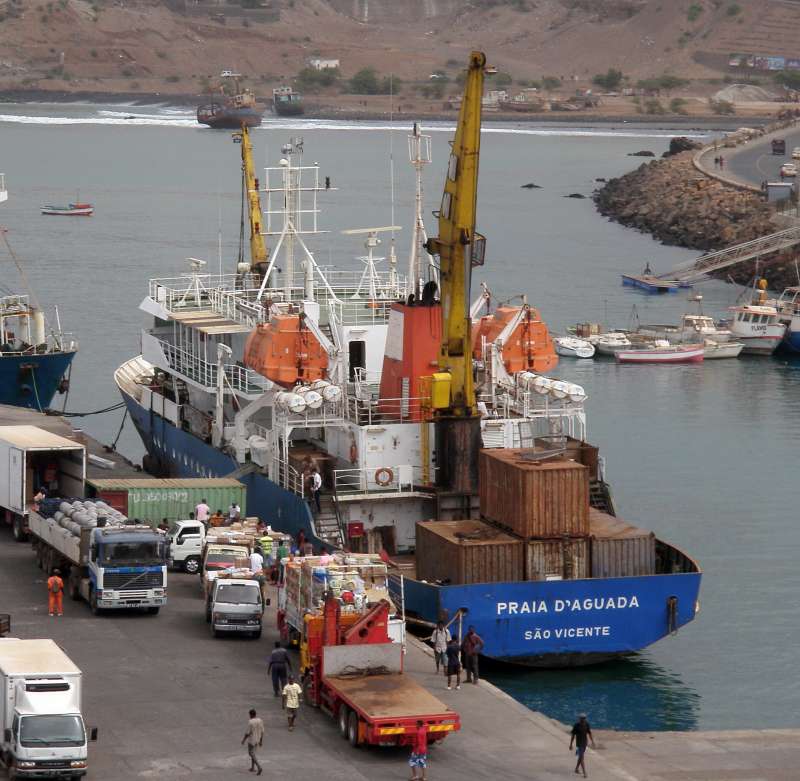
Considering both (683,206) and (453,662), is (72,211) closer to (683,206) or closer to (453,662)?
(683,206)

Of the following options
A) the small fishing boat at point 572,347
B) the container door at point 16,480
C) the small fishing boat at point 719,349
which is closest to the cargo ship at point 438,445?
the container door at point 16,480

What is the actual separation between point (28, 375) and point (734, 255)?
196 feet

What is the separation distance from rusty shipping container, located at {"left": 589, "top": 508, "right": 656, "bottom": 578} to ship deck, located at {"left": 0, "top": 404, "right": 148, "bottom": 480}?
645 inches

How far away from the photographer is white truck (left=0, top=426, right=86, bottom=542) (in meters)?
43.4

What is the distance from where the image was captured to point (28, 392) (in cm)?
6531

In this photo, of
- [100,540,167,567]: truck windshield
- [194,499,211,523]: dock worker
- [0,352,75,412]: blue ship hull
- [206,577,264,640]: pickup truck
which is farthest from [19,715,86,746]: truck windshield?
[0,352,75,412]: blue ship hull

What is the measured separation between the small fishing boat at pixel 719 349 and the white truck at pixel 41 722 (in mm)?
62653

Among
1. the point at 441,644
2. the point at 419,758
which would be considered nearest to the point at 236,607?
the point at 441,644

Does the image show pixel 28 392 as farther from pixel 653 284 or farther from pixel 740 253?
pixel 740 253

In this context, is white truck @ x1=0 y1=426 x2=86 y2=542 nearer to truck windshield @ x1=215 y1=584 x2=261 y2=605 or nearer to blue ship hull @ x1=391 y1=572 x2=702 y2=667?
truck windshield @ x1=215 y1=584 x2=261 y2=605

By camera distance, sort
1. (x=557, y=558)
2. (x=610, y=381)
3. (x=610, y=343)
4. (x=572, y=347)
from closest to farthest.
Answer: (x=557, y=558) < (x=610, y=381) < (x=572, y=347) < (x=610, y=343)

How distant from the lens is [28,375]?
6512 centimetres

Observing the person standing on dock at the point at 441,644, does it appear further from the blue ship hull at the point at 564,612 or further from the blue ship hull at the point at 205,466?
the blue ship hull at the point at 205,466

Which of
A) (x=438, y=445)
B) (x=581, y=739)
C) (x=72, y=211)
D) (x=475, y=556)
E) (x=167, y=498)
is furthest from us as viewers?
(x=72, y=211)
